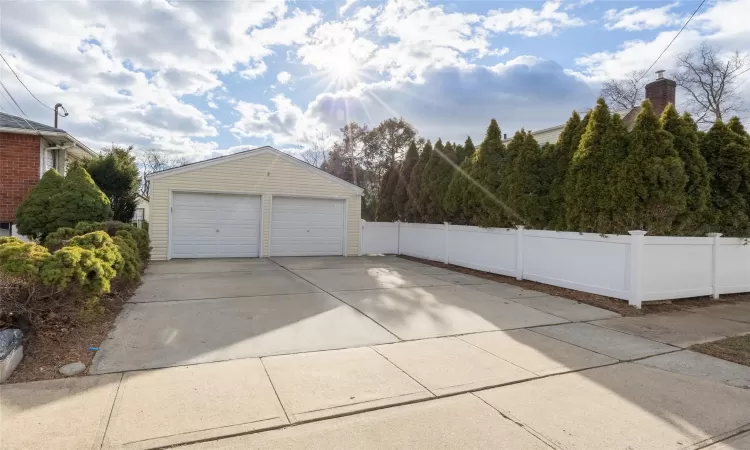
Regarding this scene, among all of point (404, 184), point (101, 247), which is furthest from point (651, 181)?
point (404, 184)

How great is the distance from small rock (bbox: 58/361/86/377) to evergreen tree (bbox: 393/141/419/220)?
12.6 meters

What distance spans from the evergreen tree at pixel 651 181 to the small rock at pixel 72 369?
820cm

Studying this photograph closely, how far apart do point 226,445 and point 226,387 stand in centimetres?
89

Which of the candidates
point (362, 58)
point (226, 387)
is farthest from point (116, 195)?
point (226, 387)

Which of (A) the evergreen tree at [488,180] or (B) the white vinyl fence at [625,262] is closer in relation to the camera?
(B) the white vinyl fence at [625,262]

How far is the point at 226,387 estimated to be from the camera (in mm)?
3387

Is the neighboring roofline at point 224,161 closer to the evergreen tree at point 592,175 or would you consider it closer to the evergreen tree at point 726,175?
the evergreen tree at point 592,175

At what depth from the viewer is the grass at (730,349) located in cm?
450

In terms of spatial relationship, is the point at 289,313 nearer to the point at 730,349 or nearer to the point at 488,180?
the point at 730,349

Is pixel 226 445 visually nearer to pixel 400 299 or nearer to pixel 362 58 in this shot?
pixel 400 299

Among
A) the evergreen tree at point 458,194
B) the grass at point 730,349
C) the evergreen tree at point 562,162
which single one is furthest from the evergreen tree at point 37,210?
the grass at point 730,349

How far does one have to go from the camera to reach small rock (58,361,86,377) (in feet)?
11.6

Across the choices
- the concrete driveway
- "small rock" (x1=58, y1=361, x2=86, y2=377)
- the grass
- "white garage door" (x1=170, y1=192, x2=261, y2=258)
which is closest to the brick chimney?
the concrete driveway

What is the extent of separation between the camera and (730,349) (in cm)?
482
